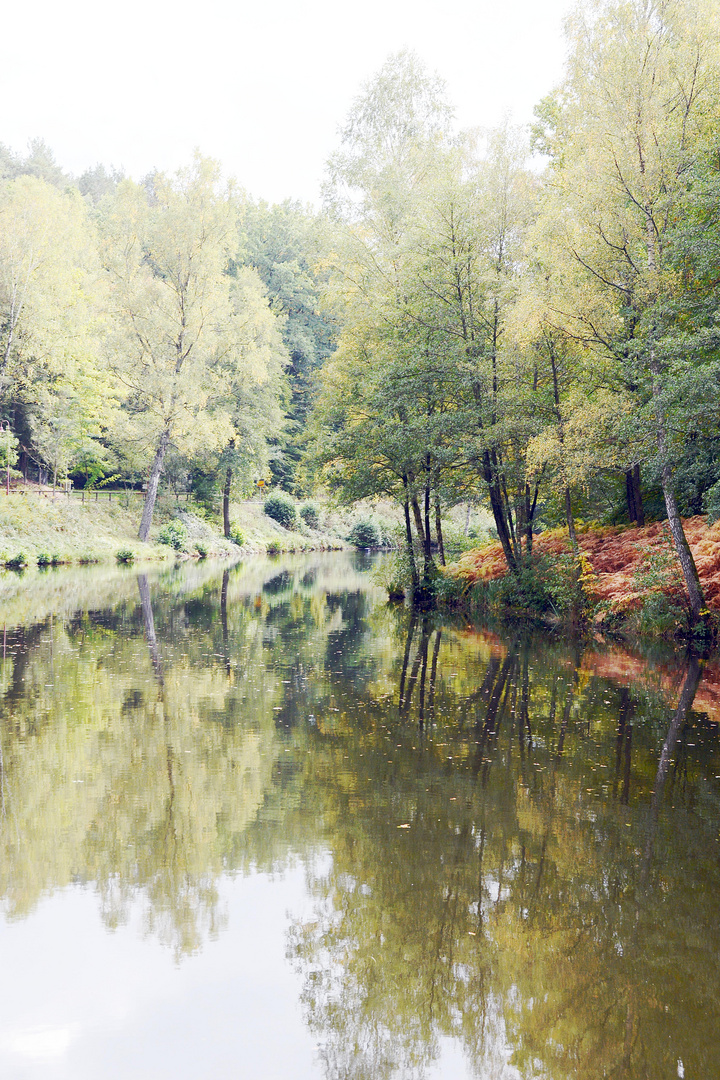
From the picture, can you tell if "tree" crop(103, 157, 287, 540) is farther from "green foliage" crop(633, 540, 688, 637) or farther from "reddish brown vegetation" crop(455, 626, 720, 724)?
"green foliage" crop(633, 540, 688, 637)

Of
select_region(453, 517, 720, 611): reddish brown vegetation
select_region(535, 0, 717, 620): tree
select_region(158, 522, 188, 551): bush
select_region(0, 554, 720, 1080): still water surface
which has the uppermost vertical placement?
select_region(535, 0, 717, 620): tree

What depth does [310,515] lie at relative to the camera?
171 feet

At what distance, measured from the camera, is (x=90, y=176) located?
90.0m

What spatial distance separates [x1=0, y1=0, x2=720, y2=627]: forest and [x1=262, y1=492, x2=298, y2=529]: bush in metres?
14.1

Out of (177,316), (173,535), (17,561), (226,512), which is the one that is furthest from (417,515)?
(226,512)

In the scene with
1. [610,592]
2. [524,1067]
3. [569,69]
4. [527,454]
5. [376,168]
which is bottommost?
Answer: [524,1067]

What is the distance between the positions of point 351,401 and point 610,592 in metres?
9.08

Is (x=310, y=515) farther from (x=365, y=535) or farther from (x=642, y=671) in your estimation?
(x=642, y=671)

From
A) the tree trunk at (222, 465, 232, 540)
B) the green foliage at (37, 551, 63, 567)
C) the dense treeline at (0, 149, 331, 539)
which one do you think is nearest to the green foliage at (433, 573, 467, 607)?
the dense treeline at (0, 149, 331, 539)

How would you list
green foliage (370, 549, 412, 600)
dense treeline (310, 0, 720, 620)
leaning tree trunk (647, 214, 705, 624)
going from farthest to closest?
green foliage (370, 549, 412, 600) < dense treeline (310, 0, 720, 620) < leaning tree trunk (647, 214, 705, 624)

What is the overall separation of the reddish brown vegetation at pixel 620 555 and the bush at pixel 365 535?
99.6 ft

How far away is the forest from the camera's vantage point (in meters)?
13.2

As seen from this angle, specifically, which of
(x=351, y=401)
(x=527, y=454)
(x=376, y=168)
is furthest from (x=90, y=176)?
(x=527, y=454)

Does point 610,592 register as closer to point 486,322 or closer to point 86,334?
point 486,322
